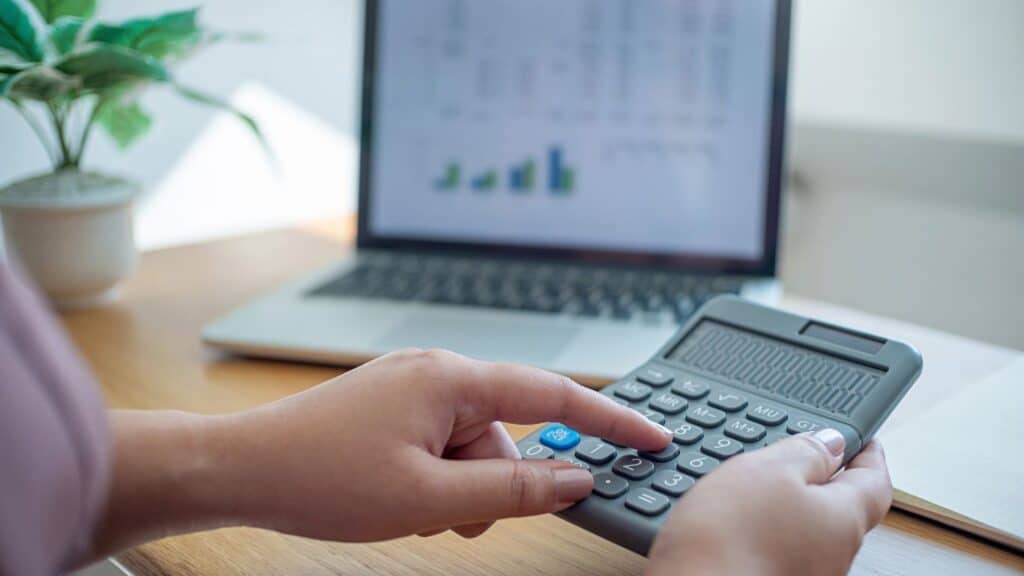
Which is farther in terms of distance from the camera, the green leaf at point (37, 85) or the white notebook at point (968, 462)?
the green leaf at point (37, 85)

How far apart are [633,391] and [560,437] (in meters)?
0.06

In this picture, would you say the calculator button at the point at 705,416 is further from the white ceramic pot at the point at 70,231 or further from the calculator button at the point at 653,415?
the white ceramic pot at the point at 70,231

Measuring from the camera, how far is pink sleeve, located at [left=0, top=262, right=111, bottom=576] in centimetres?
21

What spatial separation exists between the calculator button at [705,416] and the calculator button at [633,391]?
0.09ft

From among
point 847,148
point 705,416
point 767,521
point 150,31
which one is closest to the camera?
point 767,521

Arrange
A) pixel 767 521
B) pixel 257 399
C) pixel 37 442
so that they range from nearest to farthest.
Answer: pixel 37 442
pixel 767 521
pixel 257 399

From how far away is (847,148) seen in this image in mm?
1012

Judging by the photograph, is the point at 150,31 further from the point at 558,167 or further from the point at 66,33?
the point at 558,167

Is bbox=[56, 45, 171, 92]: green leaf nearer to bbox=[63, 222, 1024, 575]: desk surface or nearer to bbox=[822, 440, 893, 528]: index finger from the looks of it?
bbox=[63, 222, 1024, 575]: desk surface

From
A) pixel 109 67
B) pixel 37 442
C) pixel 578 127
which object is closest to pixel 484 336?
pixel 578 127

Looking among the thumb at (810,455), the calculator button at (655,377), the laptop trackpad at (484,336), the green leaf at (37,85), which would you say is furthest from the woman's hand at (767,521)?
the green leaf at (37,85)

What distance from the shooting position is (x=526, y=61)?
76 cm

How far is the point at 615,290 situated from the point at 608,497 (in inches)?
13.6

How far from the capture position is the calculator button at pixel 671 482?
39 cm
